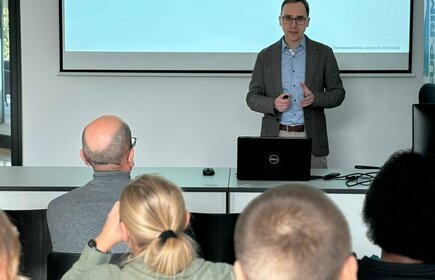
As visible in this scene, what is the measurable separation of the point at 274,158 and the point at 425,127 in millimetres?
790

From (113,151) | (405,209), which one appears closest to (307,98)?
(113,151)

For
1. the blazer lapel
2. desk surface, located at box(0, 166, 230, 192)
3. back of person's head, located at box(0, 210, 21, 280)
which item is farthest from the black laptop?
back of person's head, located at box(0, 210, 21, 280)

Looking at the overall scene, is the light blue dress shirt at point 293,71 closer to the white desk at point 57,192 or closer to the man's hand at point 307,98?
the man's hand at point 307,98

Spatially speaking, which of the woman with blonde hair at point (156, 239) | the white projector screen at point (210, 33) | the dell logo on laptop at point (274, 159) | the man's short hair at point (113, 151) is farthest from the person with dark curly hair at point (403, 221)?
the white projector screen at point (210, 33)

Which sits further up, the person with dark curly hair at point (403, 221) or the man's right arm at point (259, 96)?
the man's right arm at point (259, 96)

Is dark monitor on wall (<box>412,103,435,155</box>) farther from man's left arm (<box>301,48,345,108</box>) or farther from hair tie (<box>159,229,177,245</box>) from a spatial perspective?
hair tie (<box>159,229,177,245</box>)

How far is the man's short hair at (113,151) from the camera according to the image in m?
2.73

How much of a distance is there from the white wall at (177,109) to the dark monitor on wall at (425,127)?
7.56 feet

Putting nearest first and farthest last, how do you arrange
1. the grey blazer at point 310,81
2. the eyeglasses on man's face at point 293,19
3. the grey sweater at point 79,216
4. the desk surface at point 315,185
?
the grey sweater at point 79,216 < the desk surface at point 315,185 < the eyeglasses on man's face at point 293,19 < the grey blazer at point 310,81

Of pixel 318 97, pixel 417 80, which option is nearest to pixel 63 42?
pixel 318 97

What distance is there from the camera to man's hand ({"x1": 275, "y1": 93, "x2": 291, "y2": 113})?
14.0 ft

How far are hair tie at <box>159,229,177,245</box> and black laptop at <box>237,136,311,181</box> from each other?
179 cm

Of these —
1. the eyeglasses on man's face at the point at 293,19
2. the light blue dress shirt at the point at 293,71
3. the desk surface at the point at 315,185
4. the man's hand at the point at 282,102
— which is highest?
the eyeglasses on man's face at the point at 293,19

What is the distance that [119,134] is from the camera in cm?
277
